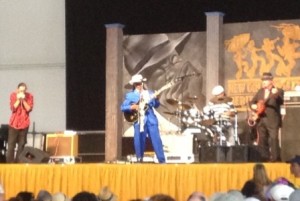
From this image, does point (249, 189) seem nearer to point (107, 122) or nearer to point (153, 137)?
point (153, 137)

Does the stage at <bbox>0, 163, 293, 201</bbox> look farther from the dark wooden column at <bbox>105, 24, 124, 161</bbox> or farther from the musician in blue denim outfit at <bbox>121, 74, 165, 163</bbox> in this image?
the dark wooden column at <bbox>105, 24, 124, 161</bbox>

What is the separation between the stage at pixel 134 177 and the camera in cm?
1273

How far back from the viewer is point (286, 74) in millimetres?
16609

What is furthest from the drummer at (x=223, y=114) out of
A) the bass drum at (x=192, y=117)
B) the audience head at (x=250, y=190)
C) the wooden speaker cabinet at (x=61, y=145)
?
the audience head at (x=250, y=190)

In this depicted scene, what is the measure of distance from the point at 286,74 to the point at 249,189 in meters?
7.17

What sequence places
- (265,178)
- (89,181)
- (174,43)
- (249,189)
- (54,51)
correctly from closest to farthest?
1. (249,189)
2. (265,178)
3. (89,181)
4. (174,43)
5. (54,51)

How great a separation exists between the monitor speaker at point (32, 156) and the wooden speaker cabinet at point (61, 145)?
972mm

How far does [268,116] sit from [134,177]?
2.25 meters

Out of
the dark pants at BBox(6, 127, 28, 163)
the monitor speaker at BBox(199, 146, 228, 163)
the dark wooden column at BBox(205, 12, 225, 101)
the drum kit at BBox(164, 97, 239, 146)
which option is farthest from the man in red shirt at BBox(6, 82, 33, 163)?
the dark wooden column at BBox(205, 12, 225, 101)

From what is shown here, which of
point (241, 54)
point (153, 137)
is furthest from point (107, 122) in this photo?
point (153, 137)

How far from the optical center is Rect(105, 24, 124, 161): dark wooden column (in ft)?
58.5

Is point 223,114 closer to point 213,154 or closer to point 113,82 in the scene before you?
point 213,154

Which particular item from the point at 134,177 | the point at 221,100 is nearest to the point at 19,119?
the point at 134,177

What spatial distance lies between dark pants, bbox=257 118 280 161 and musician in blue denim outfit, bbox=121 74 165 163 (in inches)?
56.5
